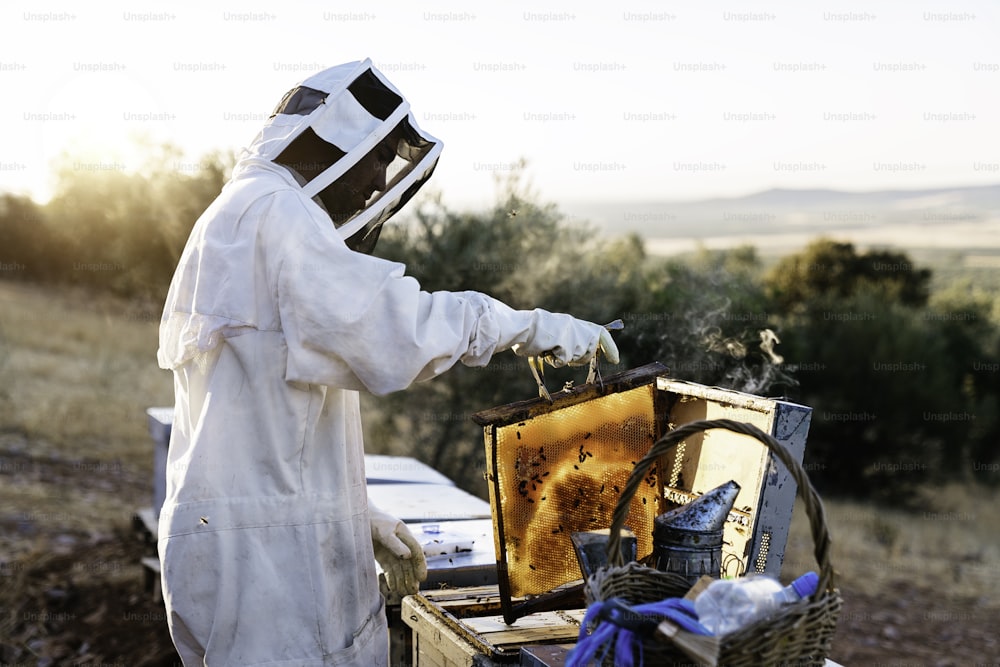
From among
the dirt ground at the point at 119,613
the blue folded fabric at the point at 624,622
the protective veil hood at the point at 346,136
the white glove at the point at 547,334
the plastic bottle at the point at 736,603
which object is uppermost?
the protective veil hood at the point at 346,136

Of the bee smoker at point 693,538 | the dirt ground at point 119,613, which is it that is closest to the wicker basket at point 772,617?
the bee smoker at point 693,538

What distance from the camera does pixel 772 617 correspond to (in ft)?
5.66

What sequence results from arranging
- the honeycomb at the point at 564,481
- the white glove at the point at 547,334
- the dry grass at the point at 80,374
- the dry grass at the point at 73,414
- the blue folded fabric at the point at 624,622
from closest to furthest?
the blue folded fabric at the point at 624,622
the white glove at the point at 547,334
the honeycomb at the point at 564,481
the dry grass at the point at 73,414
the dry grass at the point at 80,374

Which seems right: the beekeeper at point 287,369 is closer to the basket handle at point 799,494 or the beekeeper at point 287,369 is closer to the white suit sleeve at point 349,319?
the white suit sleeve at point 349,319

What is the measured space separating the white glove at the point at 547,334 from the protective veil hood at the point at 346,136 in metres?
0.64

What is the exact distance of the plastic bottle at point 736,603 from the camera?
1711 millimetres

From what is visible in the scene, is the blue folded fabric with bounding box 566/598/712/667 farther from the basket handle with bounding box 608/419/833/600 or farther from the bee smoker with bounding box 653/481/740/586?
the bee smoker with bounding box 653/481/740/586

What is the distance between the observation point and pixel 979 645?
7.09 metres

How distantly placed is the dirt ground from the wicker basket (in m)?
4.66

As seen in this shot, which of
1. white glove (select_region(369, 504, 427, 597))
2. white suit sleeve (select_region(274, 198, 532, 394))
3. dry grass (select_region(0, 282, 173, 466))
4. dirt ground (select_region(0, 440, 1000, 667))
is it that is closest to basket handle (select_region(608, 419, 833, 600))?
white suit sleeve (select_region(274, 198, 532, 394))

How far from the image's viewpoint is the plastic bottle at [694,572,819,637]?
5.61 feet

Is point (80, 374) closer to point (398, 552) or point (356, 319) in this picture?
point (398, 552)

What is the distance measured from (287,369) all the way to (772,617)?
54.7 inches

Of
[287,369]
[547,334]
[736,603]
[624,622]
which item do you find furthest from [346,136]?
[736,603]
